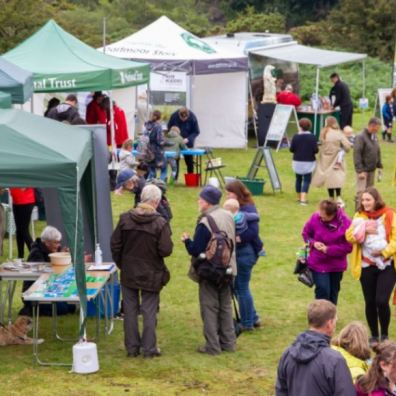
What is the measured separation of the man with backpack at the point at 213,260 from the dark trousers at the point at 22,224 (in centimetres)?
432

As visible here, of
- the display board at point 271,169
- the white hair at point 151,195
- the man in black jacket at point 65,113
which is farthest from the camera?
the display board at point 271,169

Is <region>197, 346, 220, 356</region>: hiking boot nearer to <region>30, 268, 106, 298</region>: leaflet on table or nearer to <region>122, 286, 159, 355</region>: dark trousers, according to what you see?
<region>122, 286, 159, 355</region>: dark trousers

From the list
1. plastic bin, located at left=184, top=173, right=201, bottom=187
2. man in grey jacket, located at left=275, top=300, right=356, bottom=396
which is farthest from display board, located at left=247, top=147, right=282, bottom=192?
man in grey jacket, located at left=275, top=300, right=356, bottom=396

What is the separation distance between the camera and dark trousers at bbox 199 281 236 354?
384 inches

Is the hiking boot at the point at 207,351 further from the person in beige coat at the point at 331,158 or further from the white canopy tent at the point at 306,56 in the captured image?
the white canopy tent at the point at 306,56

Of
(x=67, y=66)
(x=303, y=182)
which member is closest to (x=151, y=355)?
(x=303, y=182)

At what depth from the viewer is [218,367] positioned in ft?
31.5

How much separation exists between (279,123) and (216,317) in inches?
599

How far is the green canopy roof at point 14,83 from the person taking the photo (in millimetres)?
11848

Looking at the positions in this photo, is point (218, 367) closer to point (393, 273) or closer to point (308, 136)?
point (393, 273)

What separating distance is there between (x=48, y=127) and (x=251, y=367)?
281 centimetres

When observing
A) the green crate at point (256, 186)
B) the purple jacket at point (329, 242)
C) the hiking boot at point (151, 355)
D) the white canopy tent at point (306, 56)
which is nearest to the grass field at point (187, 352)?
the hiking boot at point (151, 355)

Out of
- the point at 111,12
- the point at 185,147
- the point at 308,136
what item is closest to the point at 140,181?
the point at 308,136

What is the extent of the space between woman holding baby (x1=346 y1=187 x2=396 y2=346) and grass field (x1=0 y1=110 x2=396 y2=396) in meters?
1.03
